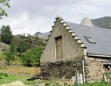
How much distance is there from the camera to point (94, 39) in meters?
22.4

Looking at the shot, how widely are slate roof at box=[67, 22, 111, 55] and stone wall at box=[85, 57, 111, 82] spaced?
0.78m

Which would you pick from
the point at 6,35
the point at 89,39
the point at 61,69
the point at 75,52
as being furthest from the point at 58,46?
the point at 6,35

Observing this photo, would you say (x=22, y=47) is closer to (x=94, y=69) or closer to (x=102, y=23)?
(x=102, y=23)

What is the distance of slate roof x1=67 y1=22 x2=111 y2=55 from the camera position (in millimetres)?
20641

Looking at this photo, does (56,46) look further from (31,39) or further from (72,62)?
(31,39)

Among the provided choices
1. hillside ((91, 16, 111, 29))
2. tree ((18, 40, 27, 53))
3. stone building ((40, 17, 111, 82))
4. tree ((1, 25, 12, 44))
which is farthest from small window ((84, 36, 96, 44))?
tree ((1, 25, 12, 44))

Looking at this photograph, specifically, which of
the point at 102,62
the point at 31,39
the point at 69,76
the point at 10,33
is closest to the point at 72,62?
the point at 69,76

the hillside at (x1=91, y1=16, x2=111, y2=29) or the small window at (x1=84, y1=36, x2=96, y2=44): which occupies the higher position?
the hillside at (x1=91, y1=16, x2=111, y2=29)

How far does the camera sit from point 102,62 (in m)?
20.6

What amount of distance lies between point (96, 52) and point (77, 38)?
7.14 ft

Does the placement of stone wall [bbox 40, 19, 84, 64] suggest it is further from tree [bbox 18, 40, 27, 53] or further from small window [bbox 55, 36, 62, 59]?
tree [bbox 18, 40, 27, 53]

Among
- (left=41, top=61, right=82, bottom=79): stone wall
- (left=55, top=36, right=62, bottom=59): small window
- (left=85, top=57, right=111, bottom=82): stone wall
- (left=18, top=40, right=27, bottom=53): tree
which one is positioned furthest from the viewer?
(left=18, top=40, right=27, bottom=53): tree

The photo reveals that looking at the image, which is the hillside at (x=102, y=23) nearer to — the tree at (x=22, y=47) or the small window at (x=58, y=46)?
the tree at (x=22, y=47)

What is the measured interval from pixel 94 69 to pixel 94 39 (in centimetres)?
377
